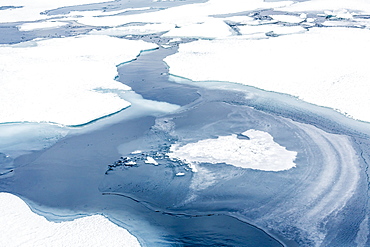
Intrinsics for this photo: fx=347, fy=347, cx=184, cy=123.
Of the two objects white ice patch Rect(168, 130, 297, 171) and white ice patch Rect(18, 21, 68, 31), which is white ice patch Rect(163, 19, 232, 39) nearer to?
white ice patch Rect(18, 21, 68, 31)

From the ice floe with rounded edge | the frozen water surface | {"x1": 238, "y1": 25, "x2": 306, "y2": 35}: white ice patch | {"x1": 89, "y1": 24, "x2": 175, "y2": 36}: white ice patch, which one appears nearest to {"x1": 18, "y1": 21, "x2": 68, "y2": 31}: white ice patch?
the ice floe with rounded edge

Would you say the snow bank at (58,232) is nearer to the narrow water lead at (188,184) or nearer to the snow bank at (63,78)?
the narrow water lead at (188,184)

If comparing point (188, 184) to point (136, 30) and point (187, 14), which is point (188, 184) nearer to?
point (136, 30)

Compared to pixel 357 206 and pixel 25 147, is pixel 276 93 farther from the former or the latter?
pixel 25 147

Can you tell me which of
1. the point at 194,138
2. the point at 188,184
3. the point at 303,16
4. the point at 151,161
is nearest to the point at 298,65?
the point at 194,138

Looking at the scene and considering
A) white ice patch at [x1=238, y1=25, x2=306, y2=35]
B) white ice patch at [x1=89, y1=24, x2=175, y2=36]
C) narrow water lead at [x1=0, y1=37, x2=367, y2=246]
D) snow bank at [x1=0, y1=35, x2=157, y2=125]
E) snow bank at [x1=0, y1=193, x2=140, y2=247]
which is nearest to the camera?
snow bank at [x1=0, y1=193, x2=140, y2=247]

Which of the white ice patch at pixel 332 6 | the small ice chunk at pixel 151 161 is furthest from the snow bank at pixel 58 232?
the white ice patch at pixel 332 6

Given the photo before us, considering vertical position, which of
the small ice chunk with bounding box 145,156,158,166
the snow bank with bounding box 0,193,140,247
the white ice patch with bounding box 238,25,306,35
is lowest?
the snow bank with bounding box 0,193,140,247
